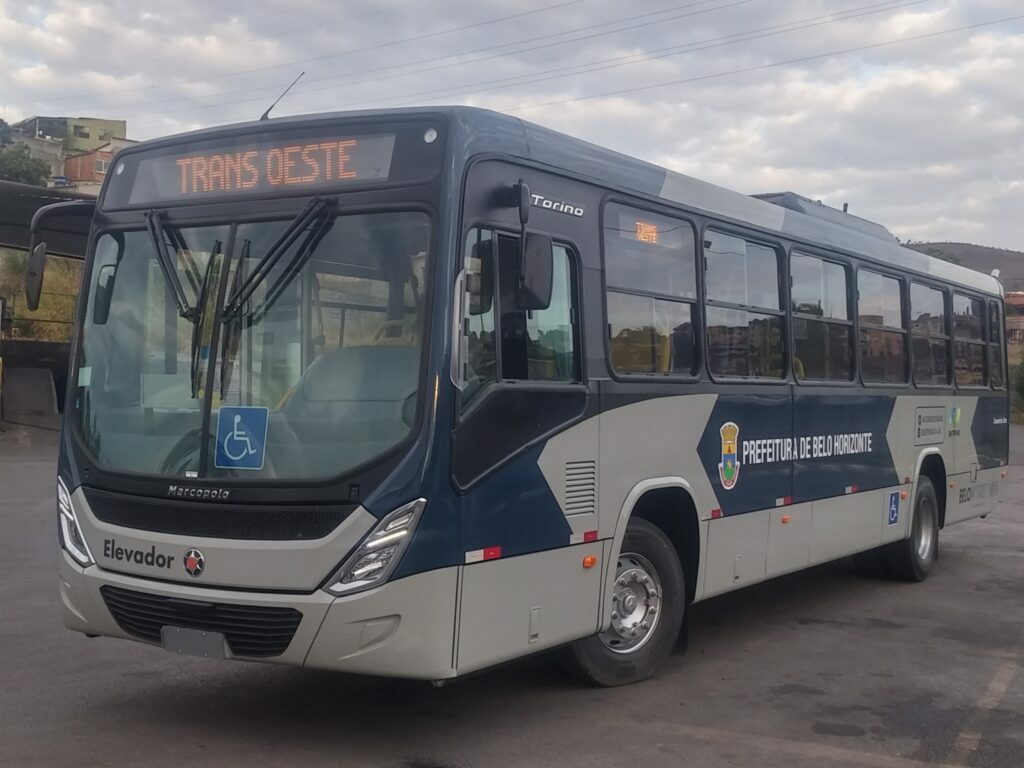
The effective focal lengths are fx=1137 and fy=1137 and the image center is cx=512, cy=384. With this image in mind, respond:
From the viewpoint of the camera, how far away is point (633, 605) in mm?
6828

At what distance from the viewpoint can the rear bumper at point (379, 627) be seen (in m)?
5.04

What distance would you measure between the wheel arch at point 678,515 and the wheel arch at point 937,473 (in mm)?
4887

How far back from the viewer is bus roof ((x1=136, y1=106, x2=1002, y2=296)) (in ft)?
18.5

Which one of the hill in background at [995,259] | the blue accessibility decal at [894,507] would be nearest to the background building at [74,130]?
the hill in background at [995,259]

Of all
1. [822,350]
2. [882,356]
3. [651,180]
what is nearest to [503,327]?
[651,180]

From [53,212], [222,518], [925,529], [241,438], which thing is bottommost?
[925,529]

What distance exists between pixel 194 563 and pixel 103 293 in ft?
5.62

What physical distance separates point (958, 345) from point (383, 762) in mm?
8859

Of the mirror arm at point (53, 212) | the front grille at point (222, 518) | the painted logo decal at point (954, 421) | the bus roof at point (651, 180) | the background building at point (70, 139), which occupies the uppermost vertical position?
the background building at point (70, 139)

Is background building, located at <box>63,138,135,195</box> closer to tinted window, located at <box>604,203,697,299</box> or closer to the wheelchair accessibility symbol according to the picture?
tinted window, located at <box>604,203,697,299</box>

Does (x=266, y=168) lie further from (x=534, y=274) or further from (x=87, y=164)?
(x=87, y=164)

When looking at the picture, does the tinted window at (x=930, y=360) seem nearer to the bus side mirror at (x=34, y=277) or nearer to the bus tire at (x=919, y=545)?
the bus tire at (x=919, y=545)

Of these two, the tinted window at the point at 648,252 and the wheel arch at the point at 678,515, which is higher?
the tinted window at the point at 648,252

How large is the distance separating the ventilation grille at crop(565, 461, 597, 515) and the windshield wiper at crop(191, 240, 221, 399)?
1.94 m
